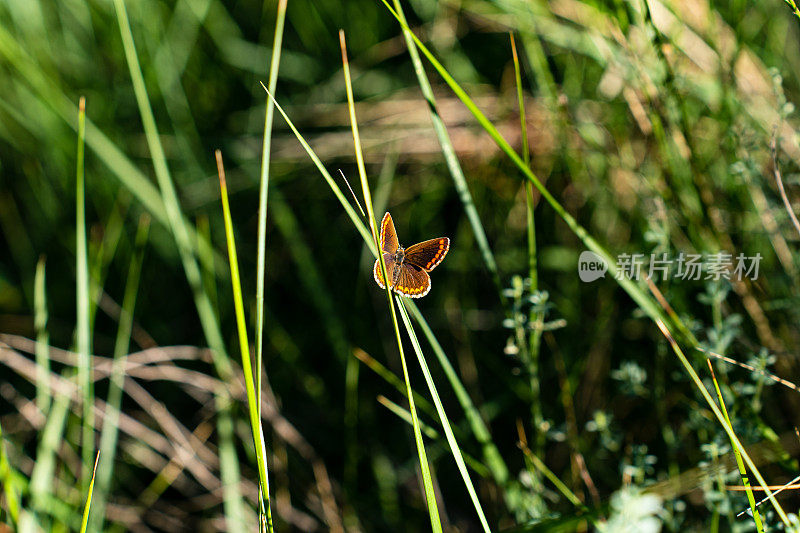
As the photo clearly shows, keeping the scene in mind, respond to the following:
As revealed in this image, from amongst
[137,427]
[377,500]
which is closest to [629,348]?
[377,500]

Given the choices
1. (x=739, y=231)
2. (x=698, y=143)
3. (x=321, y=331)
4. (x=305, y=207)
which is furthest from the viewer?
(x=305, y=207)

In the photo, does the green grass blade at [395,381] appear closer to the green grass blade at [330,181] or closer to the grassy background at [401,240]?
the grassy background at [401,240]

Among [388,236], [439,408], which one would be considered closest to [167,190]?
[388,236]

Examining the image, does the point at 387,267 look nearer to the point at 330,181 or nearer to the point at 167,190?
the point at 330,181

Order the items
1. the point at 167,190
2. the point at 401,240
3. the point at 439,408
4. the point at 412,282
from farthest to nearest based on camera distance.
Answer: the point at 401,240, the point at 167,190, the point at 412,282, the point at 439,408

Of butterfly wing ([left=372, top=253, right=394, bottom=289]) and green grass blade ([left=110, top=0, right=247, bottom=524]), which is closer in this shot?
butterfly wing ([left=372, top=253, right=394, bottom=289])

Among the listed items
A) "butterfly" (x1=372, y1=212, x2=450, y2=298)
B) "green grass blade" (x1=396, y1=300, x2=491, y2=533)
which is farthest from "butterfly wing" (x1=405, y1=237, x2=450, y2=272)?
"green grass blade" (x1=396, y1=300, x2=491, y2=533)

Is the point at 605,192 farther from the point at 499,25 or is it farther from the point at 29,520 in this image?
the point at 29,520

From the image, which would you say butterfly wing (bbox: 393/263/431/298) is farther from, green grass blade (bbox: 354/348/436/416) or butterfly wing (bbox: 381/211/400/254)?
green grass blade (bbox: 354/348/436/416)
